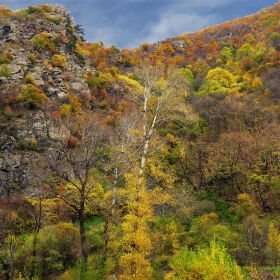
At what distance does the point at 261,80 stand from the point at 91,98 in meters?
26.3

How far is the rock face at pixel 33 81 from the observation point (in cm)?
2883

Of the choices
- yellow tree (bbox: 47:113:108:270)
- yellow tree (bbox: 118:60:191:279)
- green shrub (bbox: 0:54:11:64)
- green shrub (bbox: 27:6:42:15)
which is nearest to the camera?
yellow tree (bbox: 118:60:191:279)

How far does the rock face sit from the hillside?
174mm

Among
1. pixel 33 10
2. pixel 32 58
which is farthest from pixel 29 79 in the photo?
pixel 33 10

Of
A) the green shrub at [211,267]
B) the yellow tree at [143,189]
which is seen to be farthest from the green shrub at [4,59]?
the green shrub at [211,267]

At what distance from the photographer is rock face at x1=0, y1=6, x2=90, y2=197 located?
2883 centimetres

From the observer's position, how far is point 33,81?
3800cm

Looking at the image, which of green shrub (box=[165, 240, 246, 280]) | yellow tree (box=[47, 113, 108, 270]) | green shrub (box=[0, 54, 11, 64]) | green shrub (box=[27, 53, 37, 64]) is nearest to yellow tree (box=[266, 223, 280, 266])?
green shrub (box=[165, 240, 246, 280])

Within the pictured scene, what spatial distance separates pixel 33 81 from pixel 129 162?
31.5 metres

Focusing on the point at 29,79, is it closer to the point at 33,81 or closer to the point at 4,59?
the point at 33,81

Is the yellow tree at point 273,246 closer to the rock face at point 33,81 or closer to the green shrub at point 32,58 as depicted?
the rock face at point 33,81

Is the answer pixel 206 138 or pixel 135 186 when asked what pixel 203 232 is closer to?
pixel 135 186

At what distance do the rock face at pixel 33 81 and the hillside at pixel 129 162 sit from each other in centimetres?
17

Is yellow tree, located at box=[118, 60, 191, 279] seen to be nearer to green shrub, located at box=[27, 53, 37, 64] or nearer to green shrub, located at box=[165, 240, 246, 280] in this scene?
green shrub, located at box=[165, 240, 246, 280]
